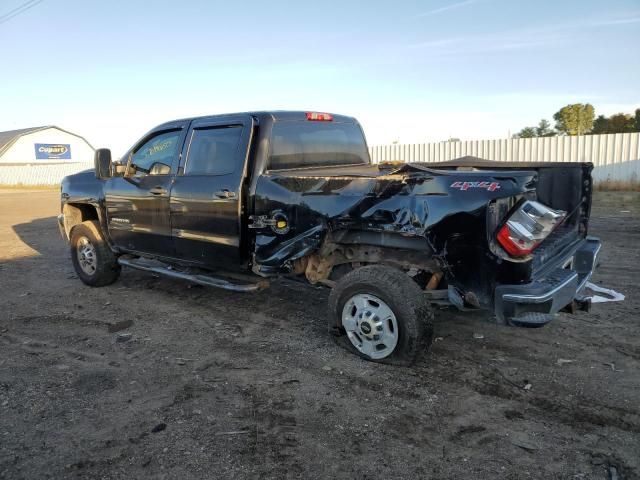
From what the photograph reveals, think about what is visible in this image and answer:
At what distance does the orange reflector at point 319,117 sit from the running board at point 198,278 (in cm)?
171

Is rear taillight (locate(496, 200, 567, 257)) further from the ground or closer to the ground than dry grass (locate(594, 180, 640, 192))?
further from the ground

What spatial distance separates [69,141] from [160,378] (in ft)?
217

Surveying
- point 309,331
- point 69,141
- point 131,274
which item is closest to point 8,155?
point 69,141

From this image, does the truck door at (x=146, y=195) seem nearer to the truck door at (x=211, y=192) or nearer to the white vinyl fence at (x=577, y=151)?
the truck door at (x=211, y=192)

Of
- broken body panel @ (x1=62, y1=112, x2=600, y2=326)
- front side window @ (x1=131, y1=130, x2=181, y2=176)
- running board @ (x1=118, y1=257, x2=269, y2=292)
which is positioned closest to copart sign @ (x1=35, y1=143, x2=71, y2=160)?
running board @ (x1=118, y1=257, x2=269, y2=292)

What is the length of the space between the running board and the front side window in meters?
1.04

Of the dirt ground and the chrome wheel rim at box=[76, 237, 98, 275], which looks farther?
the chrome wheel rim at box=[76, 237, 98, 275]

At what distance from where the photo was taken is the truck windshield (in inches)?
183

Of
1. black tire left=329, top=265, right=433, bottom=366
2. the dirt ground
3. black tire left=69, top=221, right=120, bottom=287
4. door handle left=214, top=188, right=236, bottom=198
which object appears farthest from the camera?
black tire left=69, top=221, right=120, bottom=287

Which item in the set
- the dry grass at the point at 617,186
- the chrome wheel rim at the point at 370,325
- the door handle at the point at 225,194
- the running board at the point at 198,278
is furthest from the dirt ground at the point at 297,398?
the dry grass at the point at 617,186

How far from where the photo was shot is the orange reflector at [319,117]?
5.04 metres

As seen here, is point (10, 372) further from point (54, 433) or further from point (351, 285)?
point (351, 285)

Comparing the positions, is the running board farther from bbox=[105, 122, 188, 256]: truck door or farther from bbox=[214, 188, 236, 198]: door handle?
bbox=[214, 188, 236, 198]: door handle

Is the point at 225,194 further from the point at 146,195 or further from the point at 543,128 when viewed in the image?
the point at 543,128
